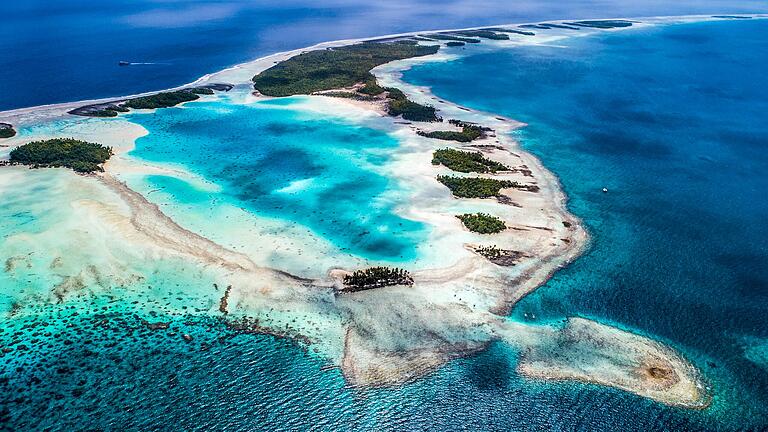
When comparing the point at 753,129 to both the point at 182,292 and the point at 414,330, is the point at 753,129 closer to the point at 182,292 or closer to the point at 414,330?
the point at 414,330

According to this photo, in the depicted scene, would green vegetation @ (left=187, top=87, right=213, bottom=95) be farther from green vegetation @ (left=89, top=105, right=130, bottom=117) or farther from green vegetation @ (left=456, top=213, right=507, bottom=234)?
green vegetation @ (left=456, top=213, right=507, bottom=234)

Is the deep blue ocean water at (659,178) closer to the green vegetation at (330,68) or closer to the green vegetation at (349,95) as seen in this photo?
the green vegetation at (330,68)

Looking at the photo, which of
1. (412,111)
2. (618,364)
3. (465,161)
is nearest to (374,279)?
(618,364)

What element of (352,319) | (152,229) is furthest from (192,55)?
(352,319)

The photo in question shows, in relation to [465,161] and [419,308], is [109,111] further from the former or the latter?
[419,308]

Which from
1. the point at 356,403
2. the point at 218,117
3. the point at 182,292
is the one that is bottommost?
the point at 356,403

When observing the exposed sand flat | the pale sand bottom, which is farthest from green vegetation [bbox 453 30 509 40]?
the exposed sand flat

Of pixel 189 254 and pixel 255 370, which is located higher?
pixel 189 254
